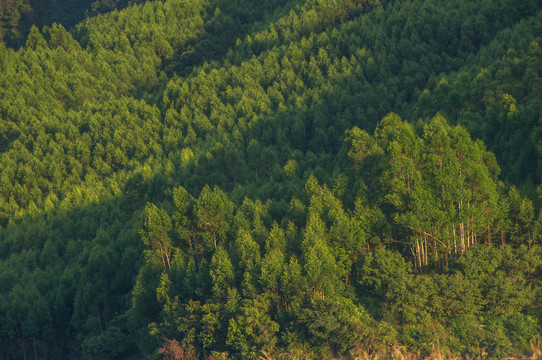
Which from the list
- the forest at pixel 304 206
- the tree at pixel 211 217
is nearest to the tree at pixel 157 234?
the forest at pixel 304 206

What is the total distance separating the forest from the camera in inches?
2216

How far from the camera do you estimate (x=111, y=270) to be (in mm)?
82875

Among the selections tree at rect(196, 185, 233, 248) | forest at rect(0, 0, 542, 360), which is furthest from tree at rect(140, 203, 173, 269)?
tree at rect(196, 185, 233, 248)

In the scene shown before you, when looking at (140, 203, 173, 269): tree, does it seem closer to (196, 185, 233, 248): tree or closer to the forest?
the forest

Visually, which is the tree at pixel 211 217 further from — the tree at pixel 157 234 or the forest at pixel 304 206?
the tree at pixel 157 234

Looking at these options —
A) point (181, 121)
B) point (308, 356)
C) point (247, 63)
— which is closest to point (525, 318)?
point (308, 356)

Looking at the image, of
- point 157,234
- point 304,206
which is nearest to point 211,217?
point 157,234

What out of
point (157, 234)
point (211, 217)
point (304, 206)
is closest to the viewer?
point (304, 206)

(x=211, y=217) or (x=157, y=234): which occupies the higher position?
(x=211, y=217)

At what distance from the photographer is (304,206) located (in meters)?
69.7

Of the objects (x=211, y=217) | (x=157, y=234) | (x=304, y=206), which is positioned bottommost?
(x=304, y=206)

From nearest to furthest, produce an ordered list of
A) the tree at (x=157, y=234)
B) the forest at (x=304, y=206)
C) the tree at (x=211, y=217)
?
1. the forest at (x=304, y=206)
2. the tree at (x=211, y=217)
3. the tree at (x=157, y=234)

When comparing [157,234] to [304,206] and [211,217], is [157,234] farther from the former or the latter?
[304,206]

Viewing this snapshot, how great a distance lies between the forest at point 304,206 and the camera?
56281mm
